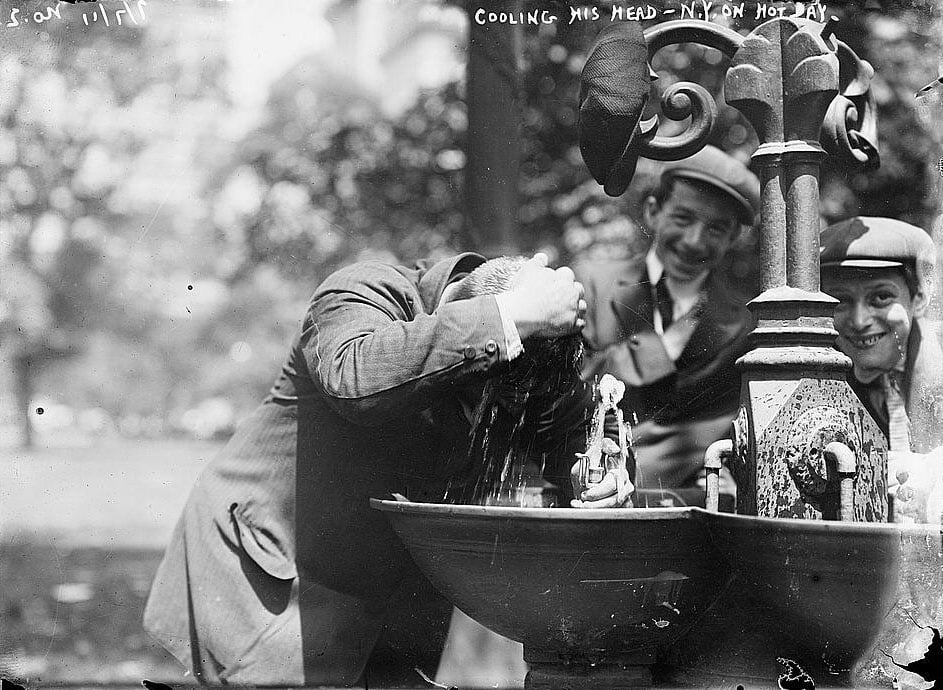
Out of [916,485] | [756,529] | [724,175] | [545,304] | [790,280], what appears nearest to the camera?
[756,529]

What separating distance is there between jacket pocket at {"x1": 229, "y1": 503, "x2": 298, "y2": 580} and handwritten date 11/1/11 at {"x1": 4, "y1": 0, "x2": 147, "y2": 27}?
1.22m

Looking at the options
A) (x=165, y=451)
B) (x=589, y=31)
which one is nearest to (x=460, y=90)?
(x=589, y=31)

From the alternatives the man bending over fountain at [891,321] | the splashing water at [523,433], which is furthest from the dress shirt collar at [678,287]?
the splashing water at [523,433]

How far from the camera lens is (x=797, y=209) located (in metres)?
2.03

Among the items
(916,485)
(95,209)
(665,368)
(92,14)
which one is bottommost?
(916,485)

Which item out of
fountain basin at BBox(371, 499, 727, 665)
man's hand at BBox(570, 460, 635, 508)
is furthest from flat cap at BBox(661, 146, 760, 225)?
fountain basin at BBox(371, 499, 727, 665)

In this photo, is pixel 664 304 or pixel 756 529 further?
pixel 664 304

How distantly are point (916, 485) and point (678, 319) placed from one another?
2.33 feet

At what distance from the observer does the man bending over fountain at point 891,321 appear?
234 centimetres

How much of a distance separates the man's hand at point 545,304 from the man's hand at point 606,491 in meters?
0.32

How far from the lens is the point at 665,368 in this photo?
253 centimetres

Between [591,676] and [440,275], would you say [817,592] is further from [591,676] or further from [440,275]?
[440,275]

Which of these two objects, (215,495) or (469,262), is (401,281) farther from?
(215,495)

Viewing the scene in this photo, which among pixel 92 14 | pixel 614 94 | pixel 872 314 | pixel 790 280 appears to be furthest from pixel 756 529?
pixel 92 14
